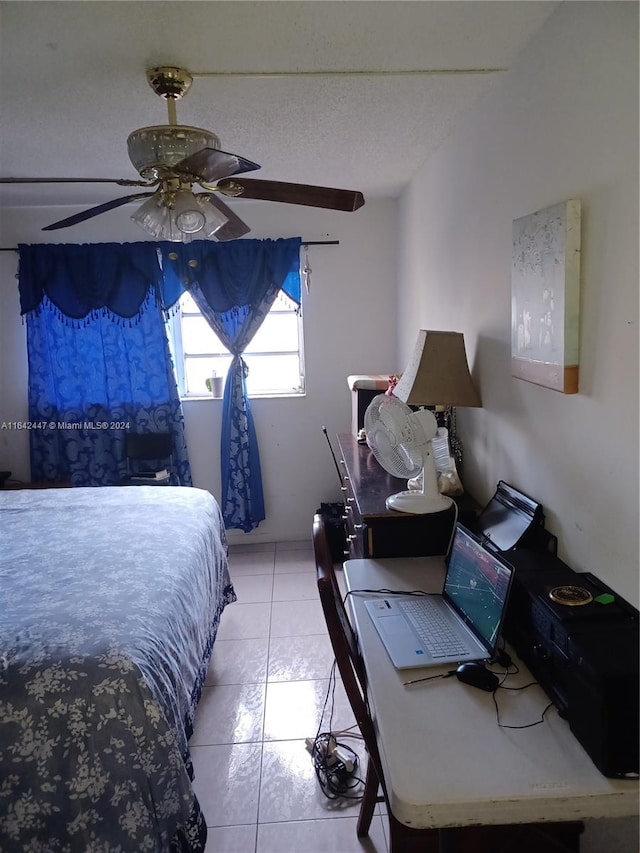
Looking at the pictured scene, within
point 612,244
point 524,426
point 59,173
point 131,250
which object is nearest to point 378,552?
point 524,426

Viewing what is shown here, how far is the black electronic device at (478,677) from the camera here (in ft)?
4.23

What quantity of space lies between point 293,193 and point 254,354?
7.79 feet

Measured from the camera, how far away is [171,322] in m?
4.00

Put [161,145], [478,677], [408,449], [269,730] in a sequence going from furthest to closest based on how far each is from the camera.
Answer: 1. [269,730]
2. [408,449]
3. [161,145]
4. [478,677]

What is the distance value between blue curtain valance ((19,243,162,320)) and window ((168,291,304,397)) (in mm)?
349

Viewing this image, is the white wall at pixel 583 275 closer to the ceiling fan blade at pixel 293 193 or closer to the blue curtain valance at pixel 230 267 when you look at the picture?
the ceiling fan blade at pixel 293 193

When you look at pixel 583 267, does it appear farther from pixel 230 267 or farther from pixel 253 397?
pixel 253 397

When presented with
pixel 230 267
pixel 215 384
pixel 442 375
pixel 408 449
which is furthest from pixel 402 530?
pixel 230 267

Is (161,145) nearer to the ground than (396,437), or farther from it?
farther from it

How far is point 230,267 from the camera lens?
12.5 feet

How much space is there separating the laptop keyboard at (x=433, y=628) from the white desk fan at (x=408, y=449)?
0.44m

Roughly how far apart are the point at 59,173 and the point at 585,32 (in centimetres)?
249

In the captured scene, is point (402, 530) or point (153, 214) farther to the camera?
point (402, 530)

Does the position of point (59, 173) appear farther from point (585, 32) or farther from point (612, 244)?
point (612, 244)
